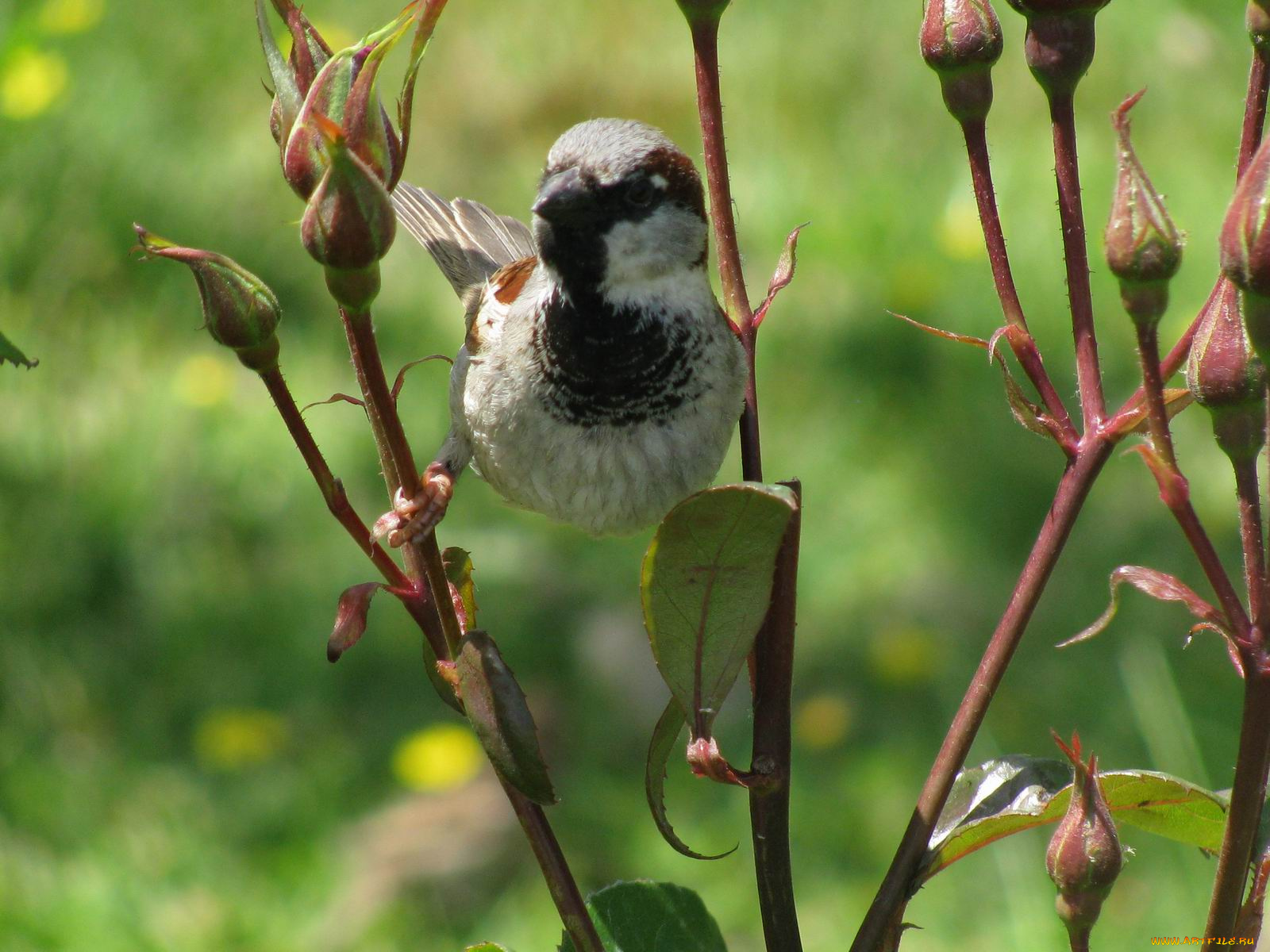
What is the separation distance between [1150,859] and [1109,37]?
7.74 ft

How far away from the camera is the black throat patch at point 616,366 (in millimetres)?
1393

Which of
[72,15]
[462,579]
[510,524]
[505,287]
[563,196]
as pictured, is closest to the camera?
[462,579]

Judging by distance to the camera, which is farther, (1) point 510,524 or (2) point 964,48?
(1) point 510,524

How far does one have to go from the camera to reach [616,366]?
1402 mm

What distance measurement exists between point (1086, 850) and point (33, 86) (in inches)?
126

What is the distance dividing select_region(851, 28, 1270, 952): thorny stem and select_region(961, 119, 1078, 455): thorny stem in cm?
2

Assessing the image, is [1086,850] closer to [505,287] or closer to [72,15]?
[505,287]

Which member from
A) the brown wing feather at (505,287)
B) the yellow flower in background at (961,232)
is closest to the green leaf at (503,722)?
the brown wing feather at (505,287)

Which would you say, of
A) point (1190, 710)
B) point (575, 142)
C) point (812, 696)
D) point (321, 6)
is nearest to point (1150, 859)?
point (1190, 710)

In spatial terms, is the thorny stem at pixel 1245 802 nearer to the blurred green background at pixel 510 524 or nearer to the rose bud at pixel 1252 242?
the rose bud at pixel 1252 242

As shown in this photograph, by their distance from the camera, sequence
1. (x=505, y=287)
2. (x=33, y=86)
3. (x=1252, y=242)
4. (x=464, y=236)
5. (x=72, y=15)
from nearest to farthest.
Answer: (x=1252, y=242)
(x=505, y=287)
(x=464, y=236)
(x=33, y=86)
(x=72, y=15)

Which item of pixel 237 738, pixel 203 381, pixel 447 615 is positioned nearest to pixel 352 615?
pixel 447 615

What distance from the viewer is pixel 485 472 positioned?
1.50 m

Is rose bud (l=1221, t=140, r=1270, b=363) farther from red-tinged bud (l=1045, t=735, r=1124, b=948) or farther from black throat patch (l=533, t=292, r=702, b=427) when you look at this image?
black throat patch (l=533, t=292, r=702, b=427)
